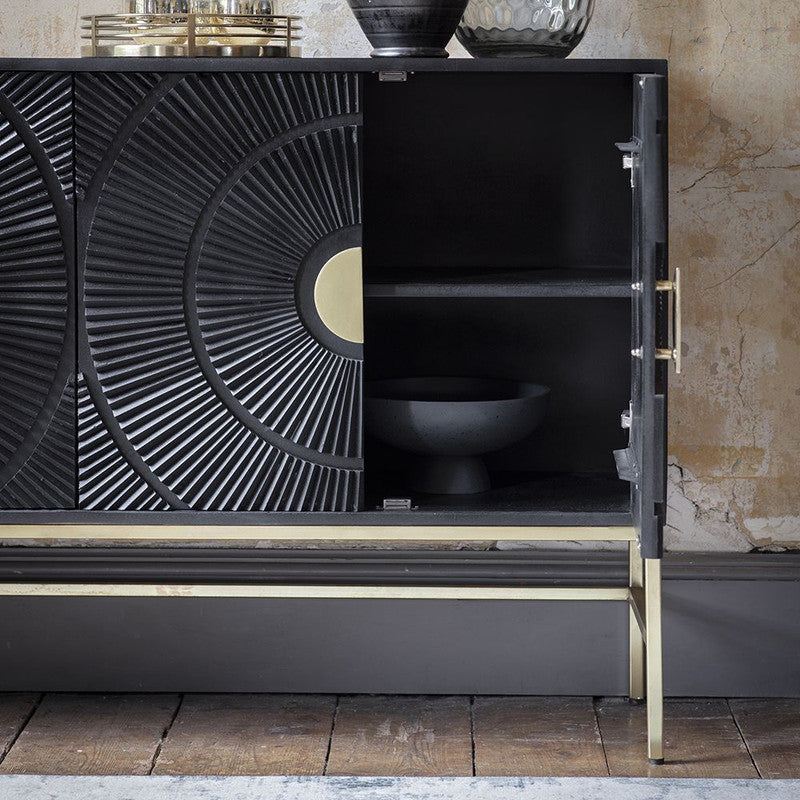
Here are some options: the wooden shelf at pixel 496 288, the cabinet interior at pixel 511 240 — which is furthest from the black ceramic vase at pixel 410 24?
the wooden shelf at pixel 496 288

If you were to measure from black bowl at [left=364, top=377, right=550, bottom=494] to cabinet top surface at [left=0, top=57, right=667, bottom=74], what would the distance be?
21.4 inches

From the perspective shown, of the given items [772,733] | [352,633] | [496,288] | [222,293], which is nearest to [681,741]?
[772,733]

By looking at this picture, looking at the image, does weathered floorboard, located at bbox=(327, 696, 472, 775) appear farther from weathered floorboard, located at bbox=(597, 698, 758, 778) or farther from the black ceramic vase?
the black ceramic vase

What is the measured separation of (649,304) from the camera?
68.7 inches

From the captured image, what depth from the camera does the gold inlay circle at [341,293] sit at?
1838 millimetres

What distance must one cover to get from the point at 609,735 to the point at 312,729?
20.7 inches

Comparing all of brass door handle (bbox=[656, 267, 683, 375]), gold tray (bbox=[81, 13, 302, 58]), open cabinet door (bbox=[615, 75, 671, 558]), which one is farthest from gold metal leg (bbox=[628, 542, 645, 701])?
gold tray (bbox=[81, 13, 302, 58])

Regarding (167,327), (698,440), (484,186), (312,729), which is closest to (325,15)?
(484,186)

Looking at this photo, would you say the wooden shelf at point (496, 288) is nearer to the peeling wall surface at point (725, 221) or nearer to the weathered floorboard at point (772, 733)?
the peeling wall surface at point (725, 221)

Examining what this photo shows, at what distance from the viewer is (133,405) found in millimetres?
1876

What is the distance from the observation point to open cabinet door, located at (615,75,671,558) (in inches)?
67.7

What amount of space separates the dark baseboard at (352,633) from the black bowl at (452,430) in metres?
0.29

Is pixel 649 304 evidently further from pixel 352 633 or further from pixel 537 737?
pixel 352 633

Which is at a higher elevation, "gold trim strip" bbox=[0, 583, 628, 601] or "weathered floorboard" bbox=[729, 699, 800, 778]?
"gold trim strip" bbox=[0, 583, 628, 601]
